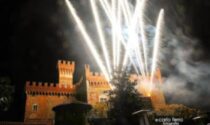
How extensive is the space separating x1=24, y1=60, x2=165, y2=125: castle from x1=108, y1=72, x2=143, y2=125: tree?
57.0 feet

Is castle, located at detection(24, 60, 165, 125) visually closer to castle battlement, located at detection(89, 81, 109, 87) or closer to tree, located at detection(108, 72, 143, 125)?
castle battlement, located at detection(89, 81, 109, 87)

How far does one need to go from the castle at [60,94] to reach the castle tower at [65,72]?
452 centimetres

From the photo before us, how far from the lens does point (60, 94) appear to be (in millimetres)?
36438

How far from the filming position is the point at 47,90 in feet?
117

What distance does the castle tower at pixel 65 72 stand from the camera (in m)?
42.9

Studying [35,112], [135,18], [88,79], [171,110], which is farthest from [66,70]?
[135,18]

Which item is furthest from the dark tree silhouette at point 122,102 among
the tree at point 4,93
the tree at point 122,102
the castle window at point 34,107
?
the castle window at point 34,107

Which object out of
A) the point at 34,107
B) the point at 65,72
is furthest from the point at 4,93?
the point at 65,72

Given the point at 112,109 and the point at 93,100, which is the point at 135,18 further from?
the point at 93,100

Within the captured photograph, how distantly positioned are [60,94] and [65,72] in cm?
748

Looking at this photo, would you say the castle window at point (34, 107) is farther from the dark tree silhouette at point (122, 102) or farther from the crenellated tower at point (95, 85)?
the dark tree silhouette at point (122, 102)

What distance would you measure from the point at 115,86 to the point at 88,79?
20.6 m

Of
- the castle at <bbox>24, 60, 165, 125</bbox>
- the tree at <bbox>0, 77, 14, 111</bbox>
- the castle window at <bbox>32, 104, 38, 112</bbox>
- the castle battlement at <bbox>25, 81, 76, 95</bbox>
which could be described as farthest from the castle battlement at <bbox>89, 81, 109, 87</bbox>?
the tree at <bbox>0, 77, 14, 111</bbox>

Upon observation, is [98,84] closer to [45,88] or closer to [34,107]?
[45,88]
